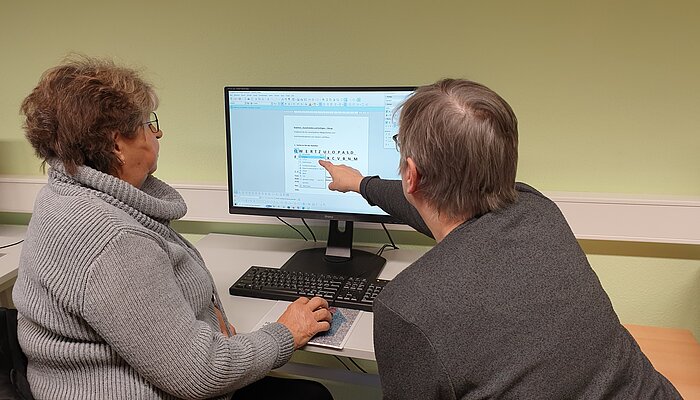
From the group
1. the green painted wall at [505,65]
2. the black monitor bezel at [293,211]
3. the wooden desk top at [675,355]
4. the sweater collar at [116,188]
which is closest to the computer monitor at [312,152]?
the black monitor bezel at [293,211]

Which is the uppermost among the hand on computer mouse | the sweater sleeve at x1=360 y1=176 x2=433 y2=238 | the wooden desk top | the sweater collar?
the sweater collar

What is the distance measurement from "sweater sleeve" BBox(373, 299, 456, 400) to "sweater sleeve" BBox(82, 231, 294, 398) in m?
0.33

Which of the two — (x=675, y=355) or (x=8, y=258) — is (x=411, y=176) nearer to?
(x=675, y=355)

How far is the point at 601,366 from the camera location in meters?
0.96

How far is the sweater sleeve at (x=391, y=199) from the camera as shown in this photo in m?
1.44

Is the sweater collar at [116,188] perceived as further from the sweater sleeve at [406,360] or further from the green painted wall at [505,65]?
the green painted wall at [505,65]

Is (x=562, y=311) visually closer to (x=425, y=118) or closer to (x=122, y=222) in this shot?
(x=425, y=118)

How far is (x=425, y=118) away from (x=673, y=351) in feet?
3.45

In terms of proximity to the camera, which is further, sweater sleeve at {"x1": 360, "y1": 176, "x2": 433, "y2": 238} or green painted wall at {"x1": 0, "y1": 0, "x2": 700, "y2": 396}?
green painted wall at {"x1": 0, "y1": 0, "x2": 700, "y2": 396}

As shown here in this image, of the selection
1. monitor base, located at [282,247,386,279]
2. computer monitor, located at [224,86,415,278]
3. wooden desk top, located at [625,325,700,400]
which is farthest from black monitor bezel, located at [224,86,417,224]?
wooden desk top, located at [625,325,700,400]

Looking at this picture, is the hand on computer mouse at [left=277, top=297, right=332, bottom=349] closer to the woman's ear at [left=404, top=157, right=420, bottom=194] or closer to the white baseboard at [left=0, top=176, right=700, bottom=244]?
the woman's ear at [left=404, top=157, right=420, bottom=194]

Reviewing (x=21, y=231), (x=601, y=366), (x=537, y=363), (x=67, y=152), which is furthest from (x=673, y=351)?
(x=21, y=231)

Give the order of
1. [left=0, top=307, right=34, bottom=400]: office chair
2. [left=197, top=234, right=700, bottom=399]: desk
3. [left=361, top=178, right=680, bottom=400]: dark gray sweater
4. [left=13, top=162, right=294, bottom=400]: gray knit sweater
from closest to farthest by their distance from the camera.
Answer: [left=361, top=178, right=680, bottom=400]: dark gray sweater
[left=13, top=162, right=294, bottom=400]: gray knit sweater
[left=0, top=307, right=34, bottom=400]: office chair
[left=197, top=234, right=700, bottom=399]: desk

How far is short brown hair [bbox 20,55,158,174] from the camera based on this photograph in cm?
109
